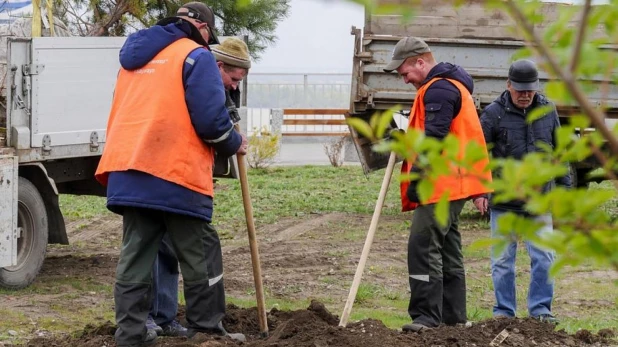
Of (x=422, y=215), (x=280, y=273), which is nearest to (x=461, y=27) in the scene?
(x=280, y=273)

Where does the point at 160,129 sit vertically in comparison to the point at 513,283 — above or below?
above

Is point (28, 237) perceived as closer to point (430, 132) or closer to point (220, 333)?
point (220, 333)

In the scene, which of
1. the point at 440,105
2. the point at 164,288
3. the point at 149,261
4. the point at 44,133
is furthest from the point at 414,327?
the point at 44,133

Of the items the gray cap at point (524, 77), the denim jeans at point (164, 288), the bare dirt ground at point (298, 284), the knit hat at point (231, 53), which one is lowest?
the bare dirt ground at point (298, 284)

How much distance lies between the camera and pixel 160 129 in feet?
17.3

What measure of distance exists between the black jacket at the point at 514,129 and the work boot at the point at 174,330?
2.18m

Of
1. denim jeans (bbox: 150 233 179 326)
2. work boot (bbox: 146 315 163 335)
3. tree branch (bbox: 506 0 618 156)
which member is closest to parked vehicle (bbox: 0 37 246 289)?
denim jeans (bbox: 150 233 179 326)

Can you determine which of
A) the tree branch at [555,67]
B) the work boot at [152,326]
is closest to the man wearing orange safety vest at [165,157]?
the work boot at [152,326]

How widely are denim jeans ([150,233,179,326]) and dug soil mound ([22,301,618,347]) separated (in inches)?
11.2

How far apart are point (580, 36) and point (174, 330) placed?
470 cm

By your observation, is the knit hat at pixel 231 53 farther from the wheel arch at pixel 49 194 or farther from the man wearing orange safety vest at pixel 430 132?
the wheel arch at pixel 49 194

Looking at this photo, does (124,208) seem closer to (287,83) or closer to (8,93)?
(8,93)

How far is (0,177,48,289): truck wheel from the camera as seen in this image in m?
8.20

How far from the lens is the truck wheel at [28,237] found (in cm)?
820
